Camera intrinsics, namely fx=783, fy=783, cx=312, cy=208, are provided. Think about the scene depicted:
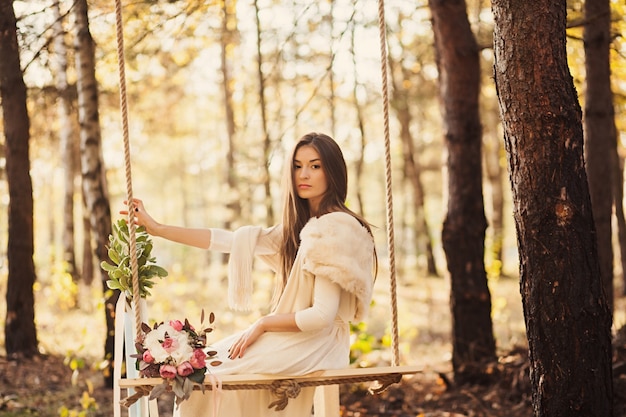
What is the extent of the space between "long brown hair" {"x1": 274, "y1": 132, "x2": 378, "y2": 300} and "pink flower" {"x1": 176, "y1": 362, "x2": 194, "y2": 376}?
73 cm

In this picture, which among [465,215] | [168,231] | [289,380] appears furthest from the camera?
[465,215]

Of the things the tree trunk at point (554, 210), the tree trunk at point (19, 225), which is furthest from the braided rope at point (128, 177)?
the tree trunk at point (19, 225)

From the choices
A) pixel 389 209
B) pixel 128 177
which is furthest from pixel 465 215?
pixel 128 177

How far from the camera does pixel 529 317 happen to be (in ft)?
11.0

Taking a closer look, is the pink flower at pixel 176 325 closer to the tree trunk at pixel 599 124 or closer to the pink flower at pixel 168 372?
the pink flower at pixel 168 372

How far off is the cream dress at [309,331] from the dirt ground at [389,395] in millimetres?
1871

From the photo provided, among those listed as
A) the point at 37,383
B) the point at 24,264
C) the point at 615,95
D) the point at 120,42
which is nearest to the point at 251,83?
the point at 615,95

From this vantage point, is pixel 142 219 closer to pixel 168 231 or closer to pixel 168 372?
pixel 168 231

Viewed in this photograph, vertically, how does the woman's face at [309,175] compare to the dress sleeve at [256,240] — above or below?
above

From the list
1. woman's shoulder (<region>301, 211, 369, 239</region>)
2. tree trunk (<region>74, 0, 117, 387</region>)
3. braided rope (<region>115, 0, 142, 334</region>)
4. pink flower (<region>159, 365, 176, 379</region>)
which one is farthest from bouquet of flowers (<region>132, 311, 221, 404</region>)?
tree trunk (<region>74, 0, 117, 387</region>)

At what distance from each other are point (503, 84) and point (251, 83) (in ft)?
40.6

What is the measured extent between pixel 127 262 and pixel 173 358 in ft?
1.82

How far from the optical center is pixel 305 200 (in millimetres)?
3811

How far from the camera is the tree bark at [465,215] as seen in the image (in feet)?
20.0
